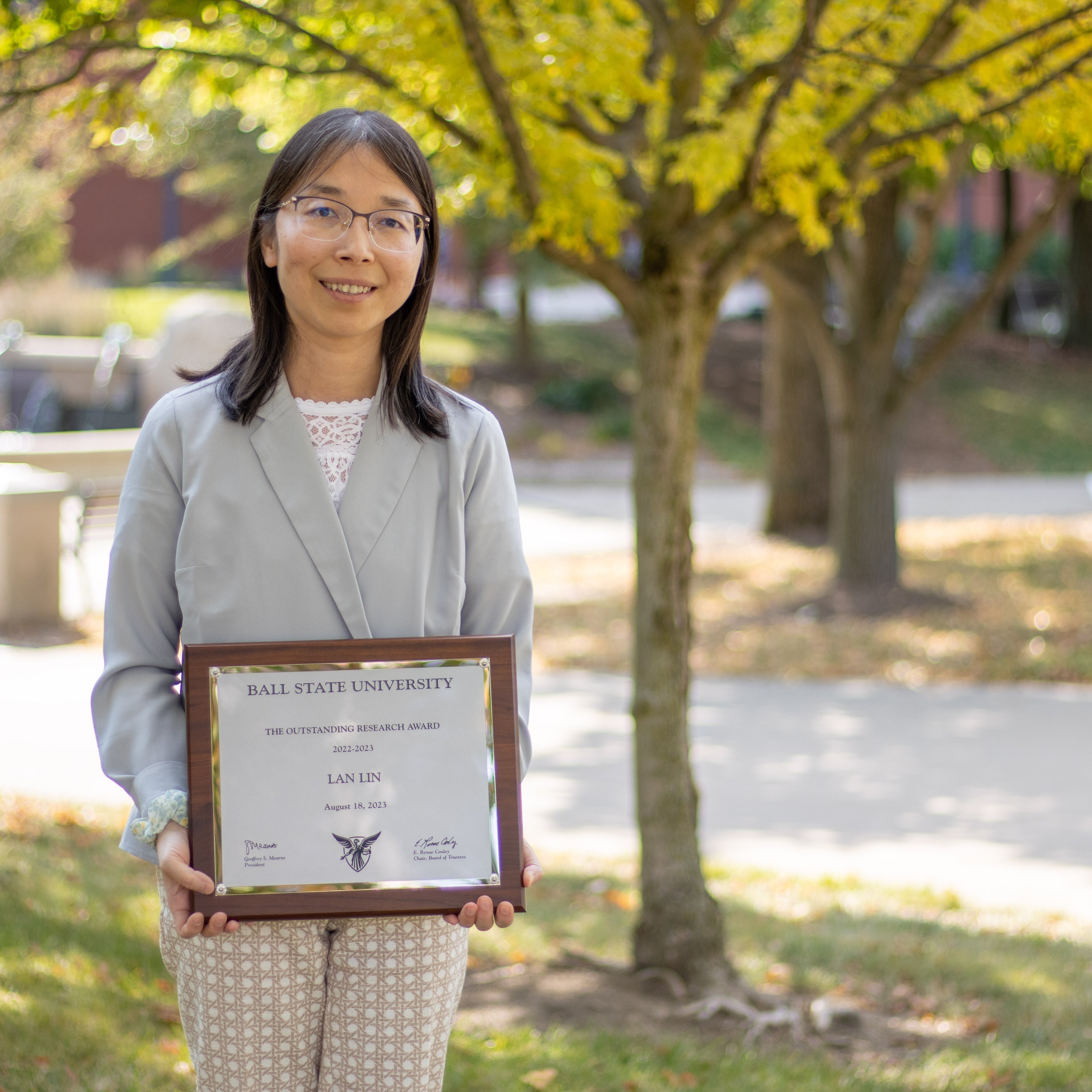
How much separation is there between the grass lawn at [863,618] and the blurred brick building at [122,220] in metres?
25.9

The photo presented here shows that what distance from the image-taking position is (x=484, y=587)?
7.12ft

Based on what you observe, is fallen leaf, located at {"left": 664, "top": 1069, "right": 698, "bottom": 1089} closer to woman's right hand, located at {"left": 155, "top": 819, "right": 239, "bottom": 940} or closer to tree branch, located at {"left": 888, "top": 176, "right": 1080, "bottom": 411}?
woman's right hand, located at {"left": 155, "top": 819, "right": 239, "bottom": 940}

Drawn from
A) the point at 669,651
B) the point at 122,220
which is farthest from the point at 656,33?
the point at 122,220

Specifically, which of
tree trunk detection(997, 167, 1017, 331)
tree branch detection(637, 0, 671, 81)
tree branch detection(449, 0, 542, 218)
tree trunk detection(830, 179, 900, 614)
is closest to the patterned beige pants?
tree branch detection(449, 0, 542, 218)

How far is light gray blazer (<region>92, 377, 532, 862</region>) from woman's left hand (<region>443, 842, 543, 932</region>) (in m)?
0.21

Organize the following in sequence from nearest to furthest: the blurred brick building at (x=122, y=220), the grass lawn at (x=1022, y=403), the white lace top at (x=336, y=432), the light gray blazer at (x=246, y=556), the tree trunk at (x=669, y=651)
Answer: the light gray blazer at (x=246, y=556), the white lace top at (x=336, y=432), the tree trunk at (x=669, y=651), the grass lawn at (x=1022, y=403), the blurred brick building at (x=122, y=220)

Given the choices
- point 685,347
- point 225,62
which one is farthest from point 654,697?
point 225,62

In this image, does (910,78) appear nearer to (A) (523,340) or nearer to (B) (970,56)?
(B) (970,56)

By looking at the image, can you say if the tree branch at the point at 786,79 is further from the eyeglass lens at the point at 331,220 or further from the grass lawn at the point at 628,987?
the grass lawn at the point at 628,987

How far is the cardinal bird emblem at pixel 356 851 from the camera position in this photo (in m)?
1.98

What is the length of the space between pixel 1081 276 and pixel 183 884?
27.5 metres

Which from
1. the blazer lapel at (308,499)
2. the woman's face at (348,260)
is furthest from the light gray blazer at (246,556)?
the woman's face at (348,260)

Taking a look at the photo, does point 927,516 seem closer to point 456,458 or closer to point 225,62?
point 225,62

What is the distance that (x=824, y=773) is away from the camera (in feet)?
21.8
